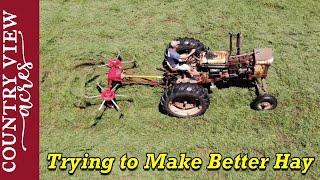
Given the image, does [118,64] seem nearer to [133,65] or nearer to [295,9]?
[133,65]

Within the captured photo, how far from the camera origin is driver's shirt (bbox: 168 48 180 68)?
9.27 meters

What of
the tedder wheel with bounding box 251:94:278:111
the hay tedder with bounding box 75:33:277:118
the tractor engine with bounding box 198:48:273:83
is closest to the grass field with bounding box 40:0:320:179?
the tedder wheel with bounding box 251:94:278:111

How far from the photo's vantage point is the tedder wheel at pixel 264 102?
9.05 metres

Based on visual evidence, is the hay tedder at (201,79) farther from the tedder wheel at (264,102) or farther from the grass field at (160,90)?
the grass field at (160,90)

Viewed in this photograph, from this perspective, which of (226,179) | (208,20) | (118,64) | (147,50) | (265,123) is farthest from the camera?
(208,20)

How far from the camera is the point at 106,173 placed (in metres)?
8.67

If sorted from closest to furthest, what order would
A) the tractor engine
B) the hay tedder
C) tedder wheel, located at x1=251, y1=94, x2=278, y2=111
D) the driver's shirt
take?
the hay tedder
tedder wheel, located at x1=251, y1=94, x2=278, y2=111
the tractor engine
the driver's shirt

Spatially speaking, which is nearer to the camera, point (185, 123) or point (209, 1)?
point (185, 123)

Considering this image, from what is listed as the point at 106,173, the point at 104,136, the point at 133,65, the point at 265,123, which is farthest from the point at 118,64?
the point at 265,123

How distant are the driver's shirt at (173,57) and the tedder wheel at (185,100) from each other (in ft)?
2.19

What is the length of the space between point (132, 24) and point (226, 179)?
5113mm

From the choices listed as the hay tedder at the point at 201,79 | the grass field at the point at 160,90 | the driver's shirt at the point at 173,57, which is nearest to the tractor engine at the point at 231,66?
the hay tedder at the point at 201,79

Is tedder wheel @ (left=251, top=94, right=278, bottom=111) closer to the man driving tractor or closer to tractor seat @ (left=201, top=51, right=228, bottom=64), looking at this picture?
tractor seat @ (left=201, top=51, right=228, bottom=64)

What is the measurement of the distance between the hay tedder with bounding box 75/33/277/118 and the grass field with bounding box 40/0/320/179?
0.24 m
